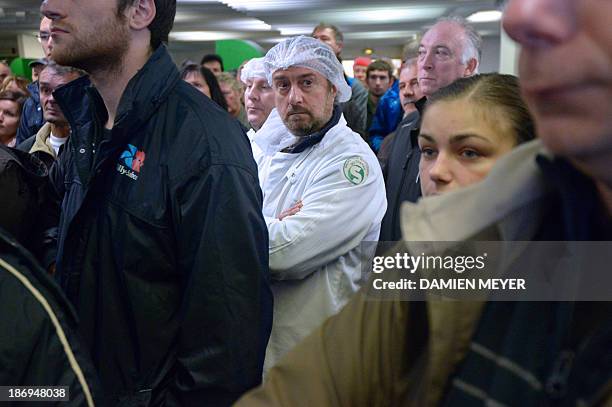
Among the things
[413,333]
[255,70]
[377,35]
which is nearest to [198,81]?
[255,70]

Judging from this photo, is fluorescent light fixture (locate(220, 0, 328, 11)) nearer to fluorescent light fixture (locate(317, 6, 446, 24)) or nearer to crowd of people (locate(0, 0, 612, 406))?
fluorescent light fixture (locate(317, 6, 446, 24))

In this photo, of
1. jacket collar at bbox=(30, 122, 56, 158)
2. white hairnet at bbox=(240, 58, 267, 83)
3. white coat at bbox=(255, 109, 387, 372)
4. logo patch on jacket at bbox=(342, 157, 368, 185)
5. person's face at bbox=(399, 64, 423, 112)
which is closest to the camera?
white coat at bbox=(255, 109, 387, 372)

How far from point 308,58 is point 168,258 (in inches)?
51.4

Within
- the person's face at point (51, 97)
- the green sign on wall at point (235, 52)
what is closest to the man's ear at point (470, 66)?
the person's face at point (51, 97)

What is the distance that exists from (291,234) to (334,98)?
86cm

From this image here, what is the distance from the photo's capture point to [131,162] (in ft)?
4.78

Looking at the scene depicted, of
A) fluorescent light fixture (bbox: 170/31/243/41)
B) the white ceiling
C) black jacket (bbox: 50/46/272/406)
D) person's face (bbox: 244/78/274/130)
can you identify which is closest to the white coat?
black jacket (bbox: 50/46/272/406)

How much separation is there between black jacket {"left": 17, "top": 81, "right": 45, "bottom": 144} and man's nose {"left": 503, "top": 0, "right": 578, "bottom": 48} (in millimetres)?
4057

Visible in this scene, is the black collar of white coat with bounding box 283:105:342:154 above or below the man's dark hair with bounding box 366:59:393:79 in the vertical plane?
above

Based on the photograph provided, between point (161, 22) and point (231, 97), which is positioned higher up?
point (161, 22)

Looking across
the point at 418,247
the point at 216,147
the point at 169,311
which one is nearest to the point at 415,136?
the point at 216,147

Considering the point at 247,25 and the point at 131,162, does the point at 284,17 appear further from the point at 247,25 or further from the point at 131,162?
the point at 131,162

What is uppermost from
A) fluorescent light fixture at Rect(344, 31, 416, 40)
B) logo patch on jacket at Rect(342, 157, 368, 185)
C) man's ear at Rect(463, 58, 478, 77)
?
man's ear at Rect(463, 58, 478, 77)

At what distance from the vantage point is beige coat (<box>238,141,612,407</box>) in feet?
2.00
